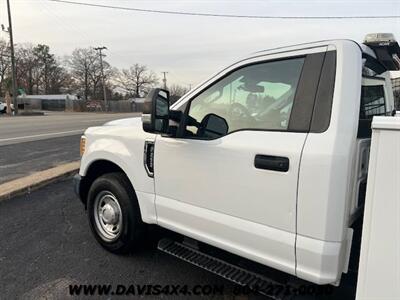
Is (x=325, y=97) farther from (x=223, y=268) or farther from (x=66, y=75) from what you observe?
(x=66, y=75)

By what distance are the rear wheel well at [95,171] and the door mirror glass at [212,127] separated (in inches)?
42.4

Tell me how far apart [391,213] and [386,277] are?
0.32m

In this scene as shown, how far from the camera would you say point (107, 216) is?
3871mm

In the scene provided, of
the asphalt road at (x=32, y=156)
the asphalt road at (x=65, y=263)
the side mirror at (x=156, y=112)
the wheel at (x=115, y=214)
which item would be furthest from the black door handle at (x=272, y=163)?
the asphalt road at (x=32, y=156)

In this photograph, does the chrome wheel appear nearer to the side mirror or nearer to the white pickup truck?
the white pickup truck

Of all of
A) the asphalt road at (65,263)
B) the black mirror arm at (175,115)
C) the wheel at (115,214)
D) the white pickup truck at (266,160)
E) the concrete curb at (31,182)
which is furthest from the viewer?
the concrete curb at (31,182)

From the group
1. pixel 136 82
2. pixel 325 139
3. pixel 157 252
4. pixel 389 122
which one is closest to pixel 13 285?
pixel 157 252

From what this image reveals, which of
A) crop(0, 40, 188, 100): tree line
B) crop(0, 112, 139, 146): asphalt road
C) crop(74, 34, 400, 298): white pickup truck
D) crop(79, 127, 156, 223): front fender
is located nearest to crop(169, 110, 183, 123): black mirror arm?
crop(74, 34, 400, 298): white pickup truck

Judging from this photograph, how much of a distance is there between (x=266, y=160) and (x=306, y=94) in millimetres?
475

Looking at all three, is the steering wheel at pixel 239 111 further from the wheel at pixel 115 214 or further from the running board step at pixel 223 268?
the wheel at pixel 115 214

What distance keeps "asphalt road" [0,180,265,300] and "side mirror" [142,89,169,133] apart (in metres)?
1.28

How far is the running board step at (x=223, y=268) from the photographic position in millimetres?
2684

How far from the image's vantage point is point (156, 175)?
328 cm

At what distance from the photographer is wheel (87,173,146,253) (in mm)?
3588
